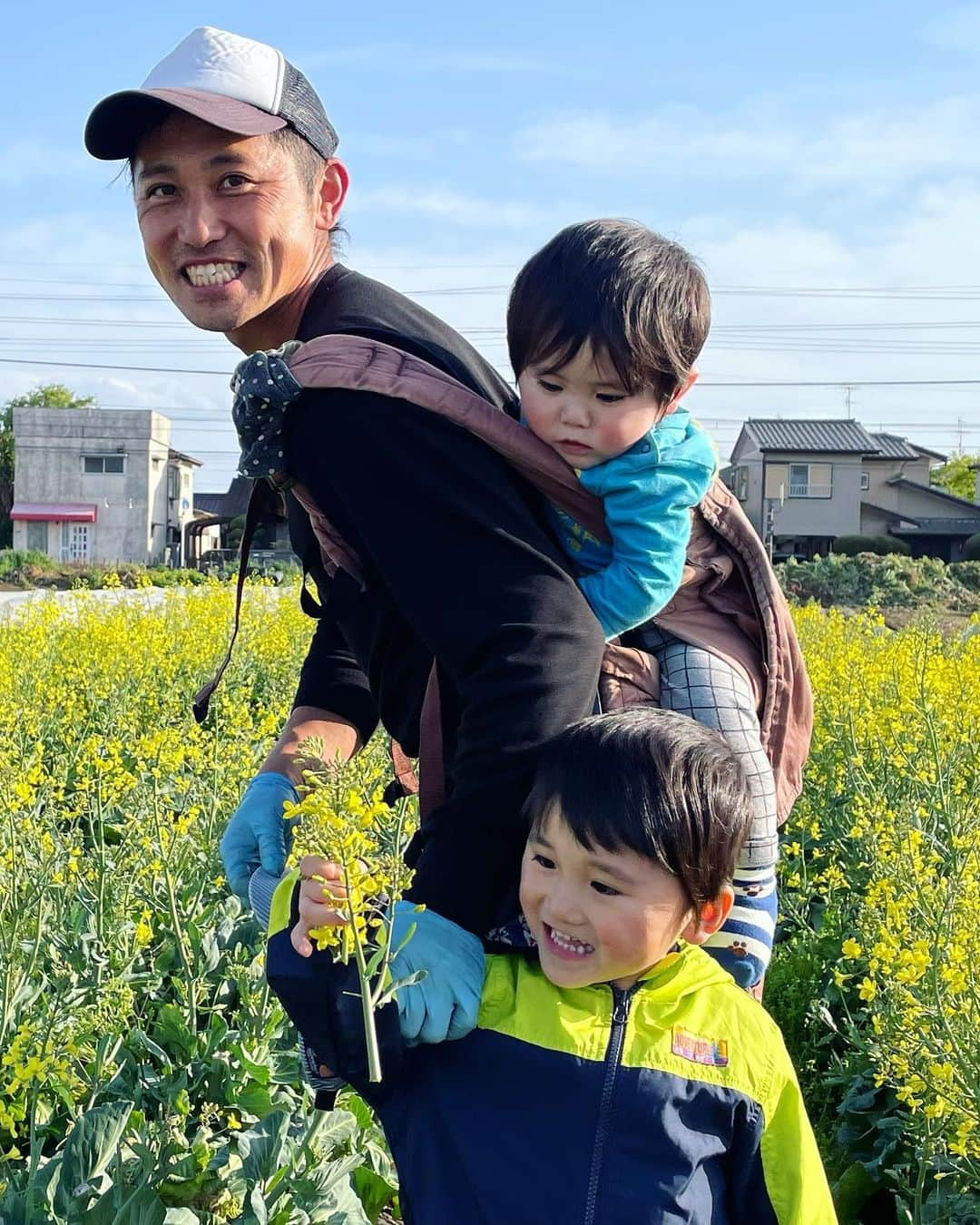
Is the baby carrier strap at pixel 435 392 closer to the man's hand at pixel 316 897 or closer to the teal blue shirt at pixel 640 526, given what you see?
the teal blue shirt at pixel 640 526

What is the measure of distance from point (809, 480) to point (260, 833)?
148 ft

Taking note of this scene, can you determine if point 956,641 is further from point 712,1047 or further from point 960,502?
point 960,502

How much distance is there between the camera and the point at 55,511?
151ft

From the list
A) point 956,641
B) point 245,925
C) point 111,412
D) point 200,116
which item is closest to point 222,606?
point 956,641

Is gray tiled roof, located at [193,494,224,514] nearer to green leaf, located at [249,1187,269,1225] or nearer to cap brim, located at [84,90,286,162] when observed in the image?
green leaf, located at [249,1187,269,1225]

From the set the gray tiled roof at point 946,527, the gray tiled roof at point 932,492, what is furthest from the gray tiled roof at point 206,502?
the gray tiled roof at point 946,527

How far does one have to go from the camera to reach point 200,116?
1.53 metres

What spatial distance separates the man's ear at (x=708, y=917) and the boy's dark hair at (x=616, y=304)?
1.99 ft

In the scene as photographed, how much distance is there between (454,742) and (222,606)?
835 centimetres

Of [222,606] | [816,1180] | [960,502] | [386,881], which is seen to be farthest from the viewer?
[960,502]

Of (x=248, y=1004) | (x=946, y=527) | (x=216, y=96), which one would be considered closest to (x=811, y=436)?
(x=946, y=527)

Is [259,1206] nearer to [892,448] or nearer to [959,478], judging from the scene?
[892,448]

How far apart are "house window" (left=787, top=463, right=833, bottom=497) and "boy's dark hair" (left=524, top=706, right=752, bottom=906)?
44.8 metres

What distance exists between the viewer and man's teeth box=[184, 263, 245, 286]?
5.55 ft
